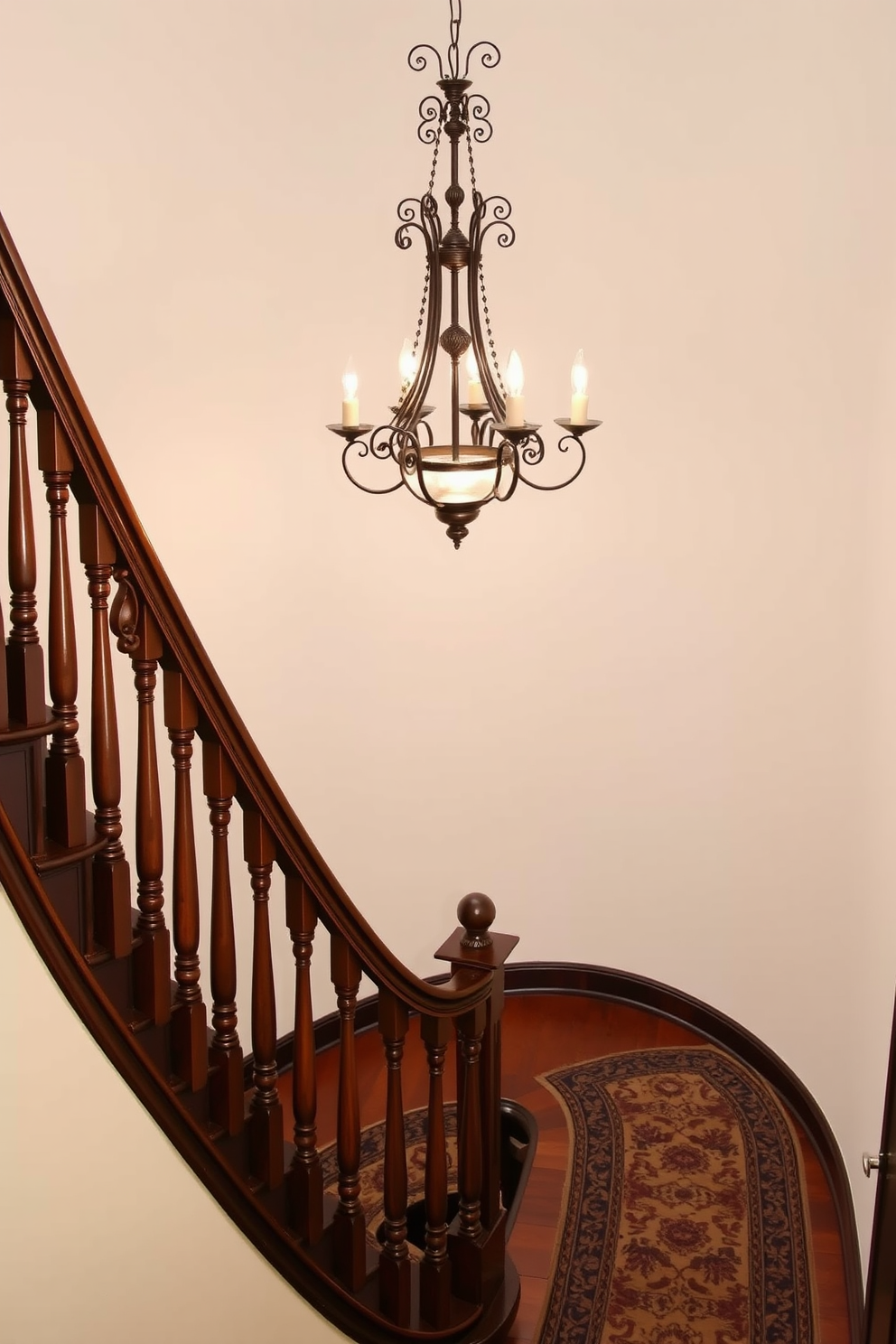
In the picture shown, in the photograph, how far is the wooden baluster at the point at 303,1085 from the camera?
2.25 meters

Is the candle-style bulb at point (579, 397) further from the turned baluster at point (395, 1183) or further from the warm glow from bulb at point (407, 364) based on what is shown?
the turned baluster at point (395, 1183)

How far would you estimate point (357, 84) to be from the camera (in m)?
4.04

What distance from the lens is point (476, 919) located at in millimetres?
2736

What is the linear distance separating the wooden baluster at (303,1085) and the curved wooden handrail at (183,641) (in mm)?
42

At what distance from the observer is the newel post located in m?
2.65

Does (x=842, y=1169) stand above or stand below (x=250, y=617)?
below

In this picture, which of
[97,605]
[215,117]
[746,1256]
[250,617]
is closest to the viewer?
[97,605]

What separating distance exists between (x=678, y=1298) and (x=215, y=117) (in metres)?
3.62

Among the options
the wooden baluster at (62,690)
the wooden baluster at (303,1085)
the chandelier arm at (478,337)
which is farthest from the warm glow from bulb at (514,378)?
the wooden baluster at (303,1085)

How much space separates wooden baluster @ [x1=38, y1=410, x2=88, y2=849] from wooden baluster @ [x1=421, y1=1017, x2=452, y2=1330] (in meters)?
Answer: 0.97

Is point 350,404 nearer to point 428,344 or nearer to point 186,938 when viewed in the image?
point 428,344

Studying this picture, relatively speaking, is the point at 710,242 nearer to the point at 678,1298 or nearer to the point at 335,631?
the point at 335,631

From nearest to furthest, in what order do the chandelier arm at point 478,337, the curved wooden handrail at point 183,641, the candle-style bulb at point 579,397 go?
1. the curved wooden handrail at point 183,641
2. the candle-style bulb at point 579,397
3. the chandelier arm at point 478,337

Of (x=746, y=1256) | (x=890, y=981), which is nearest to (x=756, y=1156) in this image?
(x=746, y=1256)
